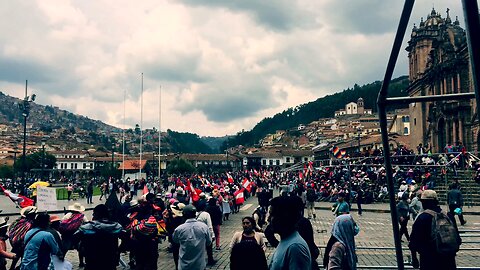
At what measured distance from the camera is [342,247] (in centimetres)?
541

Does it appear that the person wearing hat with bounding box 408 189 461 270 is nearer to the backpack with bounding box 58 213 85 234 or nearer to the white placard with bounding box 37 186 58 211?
the backpack with bounding box 58 213 85 234

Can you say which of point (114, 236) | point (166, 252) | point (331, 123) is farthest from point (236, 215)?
point (331, 123)

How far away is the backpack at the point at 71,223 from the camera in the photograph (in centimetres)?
875

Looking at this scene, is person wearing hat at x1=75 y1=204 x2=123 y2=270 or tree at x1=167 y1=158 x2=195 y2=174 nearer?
person wearing hat at x1=75 y1=204 x2=123 y2=270

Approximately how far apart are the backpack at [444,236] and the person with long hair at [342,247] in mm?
937

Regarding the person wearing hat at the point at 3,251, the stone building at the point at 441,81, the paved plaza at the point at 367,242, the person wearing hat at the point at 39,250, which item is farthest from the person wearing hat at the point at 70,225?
Answer: the stone building at the point at 441,81

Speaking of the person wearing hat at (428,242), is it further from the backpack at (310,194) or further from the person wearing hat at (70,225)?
the backpack at (310,194)

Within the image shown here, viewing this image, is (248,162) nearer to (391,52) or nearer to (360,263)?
(360,263)

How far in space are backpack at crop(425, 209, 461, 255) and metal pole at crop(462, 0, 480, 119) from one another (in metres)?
3.91

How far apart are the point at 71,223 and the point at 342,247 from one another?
5582 millimetres

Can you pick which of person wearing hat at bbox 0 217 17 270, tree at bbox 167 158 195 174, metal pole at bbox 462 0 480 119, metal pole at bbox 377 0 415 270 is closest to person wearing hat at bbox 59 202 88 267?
person wearing hat at bbox 0 217 17 270

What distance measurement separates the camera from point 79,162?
138875 mm

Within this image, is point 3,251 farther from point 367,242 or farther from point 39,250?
point 367,242

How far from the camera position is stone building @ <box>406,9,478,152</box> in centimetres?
4062
